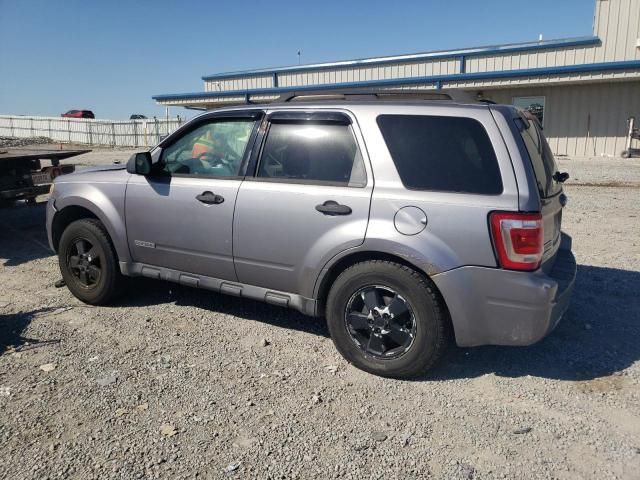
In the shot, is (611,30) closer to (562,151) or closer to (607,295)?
(562,151)

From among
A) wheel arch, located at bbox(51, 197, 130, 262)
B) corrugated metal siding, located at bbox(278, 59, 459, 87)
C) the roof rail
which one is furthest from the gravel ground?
corrugated metal siding, located at bbox(278, 59, 459, 87)

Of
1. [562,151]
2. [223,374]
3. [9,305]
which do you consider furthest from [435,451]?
[562,151]

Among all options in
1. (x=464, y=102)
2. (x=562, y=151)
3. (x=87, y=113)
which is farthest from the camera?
(x=87, y=113)

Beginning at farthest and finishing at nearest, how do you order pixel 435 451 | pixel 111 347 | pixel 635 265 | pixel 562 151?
pixel 562 151
pixel 635 265
pixel 111 347
pixel 435 451

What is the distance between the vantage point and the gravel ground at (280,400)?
293cm

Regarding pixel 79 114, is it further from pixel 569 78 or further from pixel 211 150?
pixel 211 150

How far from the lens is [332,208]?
3.87 m

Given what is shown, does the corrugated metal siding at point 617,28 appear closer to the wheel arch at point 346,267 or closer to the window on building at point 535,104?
the window on building at point 535,104

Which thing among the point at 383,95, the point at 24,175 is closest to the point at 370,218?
the point at 383,95

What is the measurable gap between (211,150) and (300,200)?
1120 millimetres

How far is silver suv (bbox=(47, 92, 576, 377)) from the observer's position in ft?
11.3

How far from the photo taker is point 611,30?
18.9 metres

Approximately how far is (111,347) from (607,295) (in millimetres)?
4598

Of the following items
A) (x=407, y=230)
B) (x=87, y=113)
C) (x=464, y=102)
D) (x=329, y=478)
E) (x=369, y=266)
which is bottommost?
(x=329, y=478)
